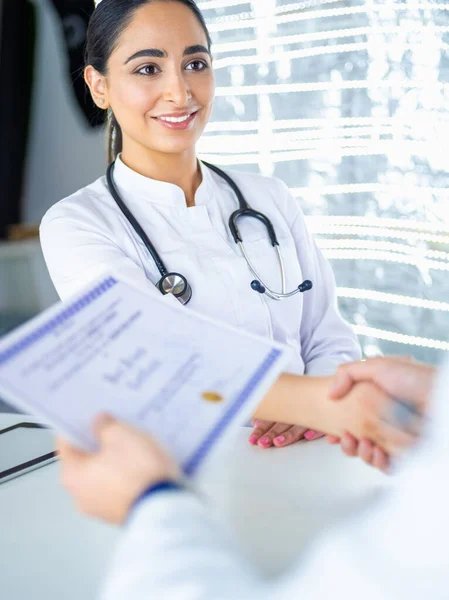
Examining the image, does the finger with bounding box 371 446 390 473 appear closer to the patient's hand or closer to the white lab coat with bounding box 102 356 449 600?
the patient's hand

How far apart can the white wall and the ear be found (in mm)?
2847

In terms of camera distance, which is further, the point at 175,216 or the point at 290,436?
the point at 175,216

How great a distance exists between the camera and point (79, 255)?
1.24 metres

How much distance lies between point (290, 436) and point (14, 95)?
3603mm

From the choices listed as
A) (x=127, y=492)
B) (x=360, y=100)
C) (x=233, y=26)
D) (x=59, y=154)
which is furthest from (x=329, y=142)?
(x=59, y=154)

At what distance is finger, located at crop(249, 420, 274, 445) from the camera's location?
1036 millimetres

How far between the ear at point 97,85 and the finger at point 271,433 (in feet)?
2.71

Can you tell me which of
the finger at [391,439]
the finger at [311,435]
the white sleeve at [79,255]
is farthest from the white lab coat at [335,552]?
the white sleeve at [79,255]

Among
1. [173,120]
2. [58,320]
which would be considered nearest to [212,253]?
[173,120]

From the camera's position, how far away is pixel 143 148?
1.43 m

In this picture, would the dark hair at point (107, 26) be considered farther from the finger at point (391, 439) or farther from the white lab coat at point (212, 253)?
the finger at point (391, 439)

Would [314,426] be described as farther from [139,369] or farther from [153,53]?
[153,53]

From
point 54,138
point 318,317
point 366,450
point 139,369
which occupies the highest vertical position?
point 139,369

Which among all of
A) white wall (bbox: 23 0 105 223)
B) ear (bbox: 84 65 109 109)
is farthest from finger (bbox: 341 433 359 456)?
white wall (bbox: 23 0 105 223)
